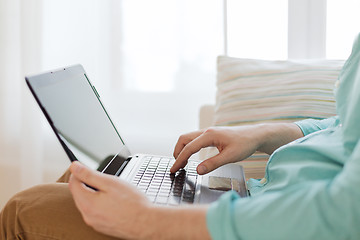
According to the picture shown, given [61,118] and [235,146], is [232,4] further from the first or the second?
[61,118]

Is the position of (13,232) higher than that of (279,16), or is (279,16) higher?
(279,16)

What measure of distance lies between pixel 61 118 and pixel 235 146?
1.26 feet

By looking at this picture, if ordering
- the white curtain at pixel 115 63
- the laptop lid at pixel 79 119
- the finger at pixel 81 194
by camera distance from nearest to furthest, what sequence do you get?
the finger at pixel 81 194
the laptop lid at pixel 79 119
the white curtain at pixel 115 63

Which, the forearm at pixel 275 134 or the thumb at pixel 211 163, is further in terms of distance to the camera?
the forearm at pixel 275 134

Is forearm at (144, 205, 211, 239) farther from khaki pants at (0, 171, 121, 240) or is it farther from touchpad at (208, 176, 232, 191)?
touchpad at (208, 176, 232, 191)

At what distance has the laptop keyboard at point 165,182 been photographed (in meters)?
0.81

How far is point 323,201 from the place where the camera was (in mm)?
592

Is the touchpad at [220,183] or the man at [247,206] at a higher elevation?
the man at [247,206]

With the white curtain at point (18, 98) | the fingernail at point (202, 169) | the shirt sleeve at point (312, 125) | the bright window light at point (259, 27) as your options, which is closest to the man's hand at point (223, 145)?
the fingernail at point (202, 169)

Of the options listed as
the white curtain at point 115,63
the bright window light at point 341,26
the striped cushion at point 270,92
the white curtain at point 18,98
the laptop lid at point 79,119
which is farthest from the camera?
the white curtain at point 18,98

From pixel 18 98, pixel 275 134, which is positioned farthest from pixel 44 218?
pixel 18 98

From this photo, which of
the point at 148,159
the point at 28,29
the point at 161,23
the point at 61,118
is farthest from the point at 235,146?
the point at 28,29

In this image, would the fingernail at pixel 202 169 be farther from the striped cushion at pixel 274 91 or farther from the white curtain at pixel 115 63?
the white curtain at pixel 115 63

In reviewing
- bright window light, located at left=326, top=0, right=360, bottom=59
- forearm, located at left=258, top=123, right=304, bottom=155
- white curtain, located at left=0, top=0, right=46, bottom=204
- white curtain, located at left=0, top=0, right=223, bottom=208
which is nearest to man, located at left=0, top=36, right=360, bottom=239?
forearm, located at left=258, top=123, right=304, bottom=155
